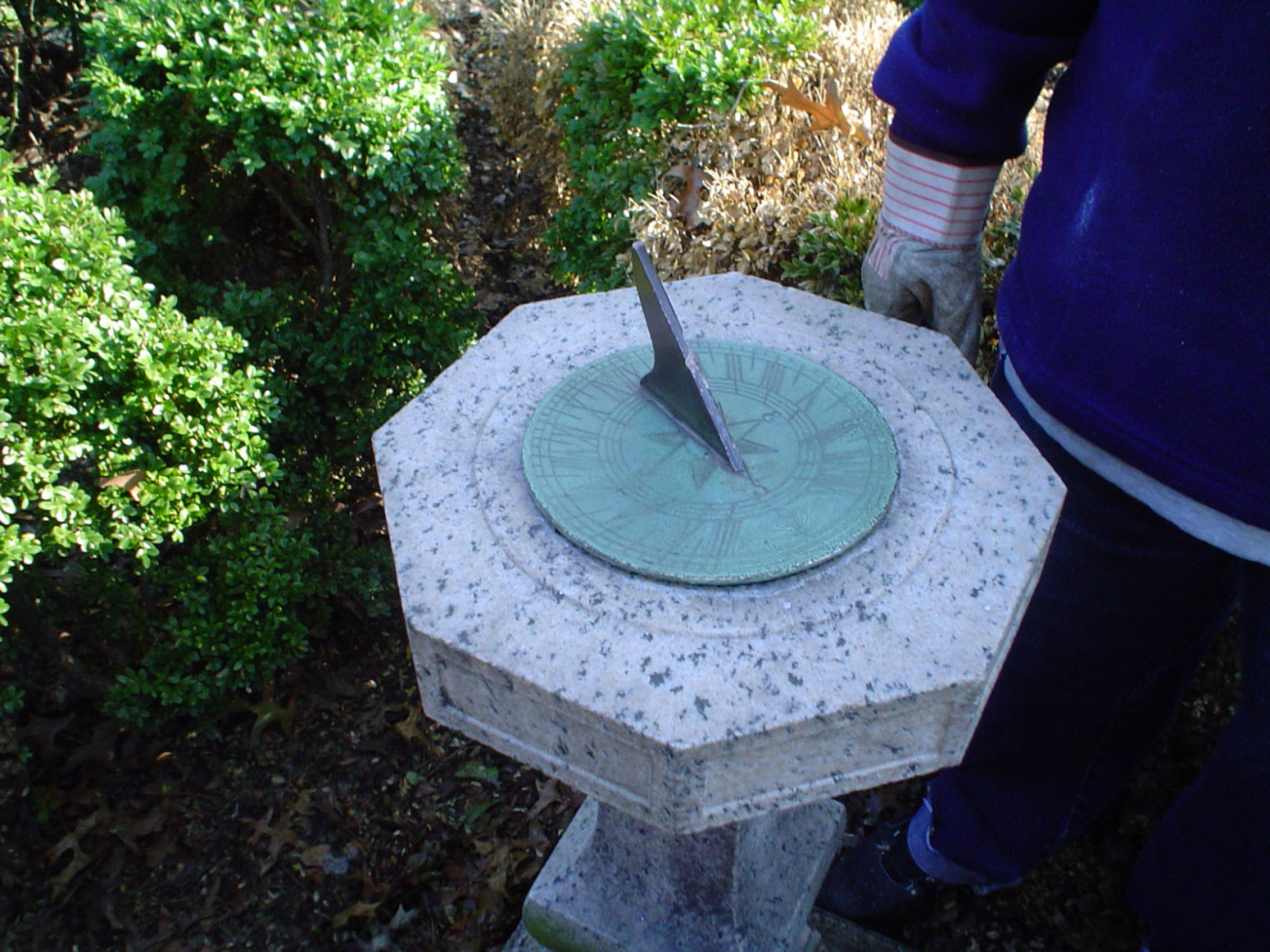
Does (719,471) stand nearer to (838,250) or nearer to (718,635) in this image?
(718,635)

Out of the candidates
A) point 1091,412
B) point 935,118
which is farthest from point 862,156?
point 1091,412

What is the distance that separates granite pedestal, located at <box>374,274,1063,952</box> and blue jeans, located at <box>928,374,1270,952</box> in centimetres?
26

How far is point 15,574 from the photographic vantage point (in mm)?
2611

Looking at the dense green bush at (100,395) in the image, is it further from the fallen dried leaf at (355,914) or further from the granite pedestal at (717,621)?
the fallen dried leaf at (355,914)

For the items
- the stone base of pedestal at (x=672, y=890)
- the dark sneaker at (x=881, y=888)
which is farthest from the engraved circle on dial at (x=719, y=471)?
the dark sneaker at (x=881, y=888)

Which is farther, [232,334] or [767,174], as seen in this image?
[767,174]

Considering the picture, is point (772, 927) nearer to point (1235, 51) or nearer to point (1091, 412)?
point (1091, 412)

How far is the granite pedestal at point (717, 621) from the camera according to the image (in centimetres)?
140

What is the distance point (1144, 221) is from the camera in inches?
57.4

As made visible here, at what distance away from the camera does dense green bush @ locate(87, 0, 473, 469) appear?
2.90 m

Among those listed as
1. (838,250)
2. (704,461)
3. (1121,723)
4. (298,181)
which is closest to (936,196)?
(704,461)

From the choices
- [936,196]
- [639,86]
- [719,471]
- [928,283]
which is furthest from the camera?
[639,86]

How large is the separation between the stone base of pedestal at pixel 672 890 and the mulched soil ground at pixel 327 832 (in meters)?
0.52

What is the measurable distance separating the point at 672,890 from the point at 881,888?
729mm
